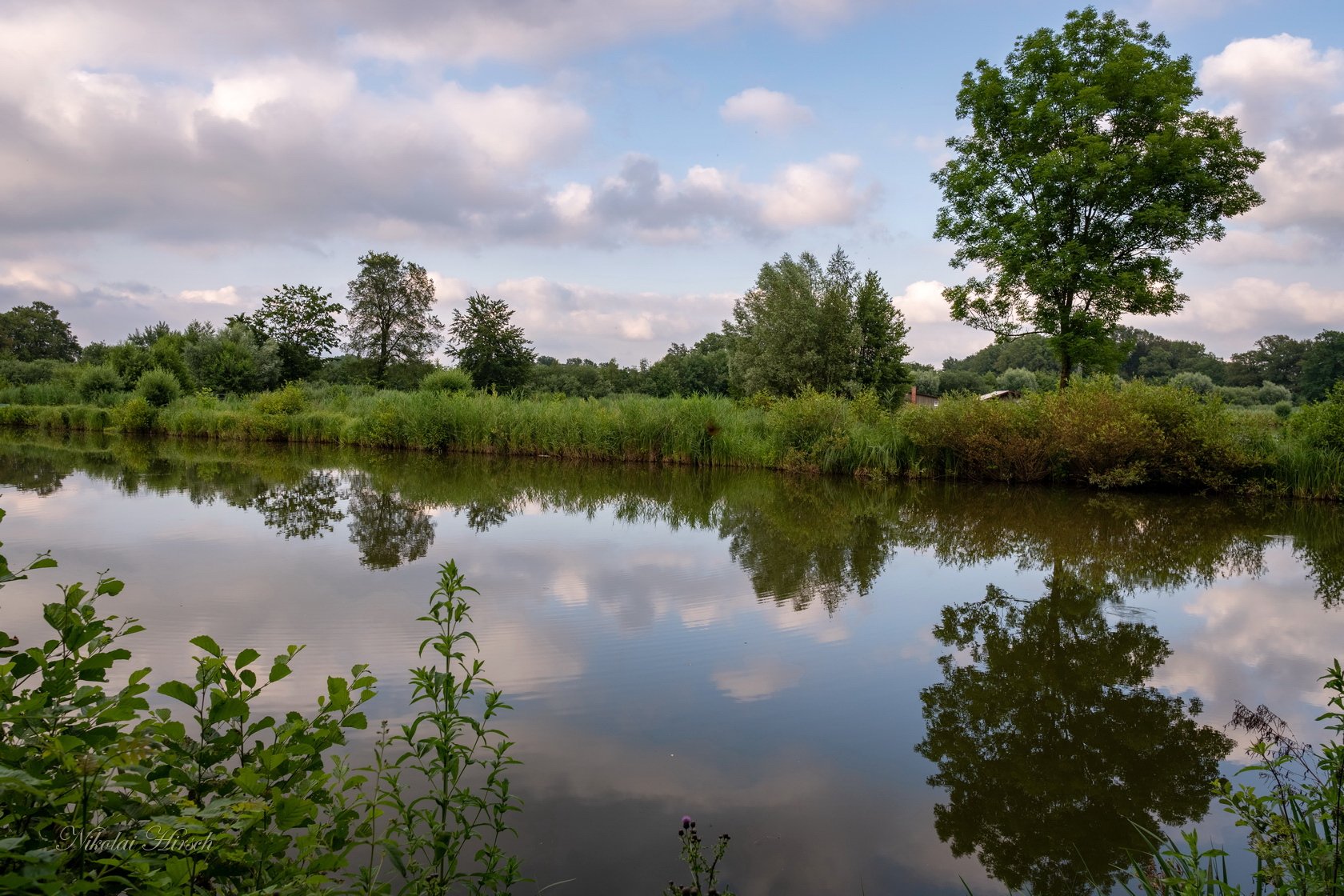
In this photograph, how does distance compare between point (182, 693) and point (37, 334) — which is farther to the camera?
point (37, 334)

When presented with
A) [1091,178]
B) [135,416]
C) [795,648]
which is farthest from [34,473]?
[1091,178]

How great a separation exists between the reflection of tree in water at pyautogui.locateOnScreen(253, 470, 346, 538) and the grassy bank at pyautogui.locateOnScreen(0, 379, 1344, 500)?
7.59m

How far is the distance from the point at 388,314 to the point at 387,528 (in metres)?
39.2

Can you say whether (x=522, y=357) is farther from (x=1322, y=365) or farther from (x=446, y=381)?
(x=1322, y=365)

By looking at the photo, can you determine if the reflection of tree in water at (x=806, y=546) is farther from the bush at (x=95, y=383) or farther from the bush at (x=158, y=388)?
the bush at (x=95, y=383)

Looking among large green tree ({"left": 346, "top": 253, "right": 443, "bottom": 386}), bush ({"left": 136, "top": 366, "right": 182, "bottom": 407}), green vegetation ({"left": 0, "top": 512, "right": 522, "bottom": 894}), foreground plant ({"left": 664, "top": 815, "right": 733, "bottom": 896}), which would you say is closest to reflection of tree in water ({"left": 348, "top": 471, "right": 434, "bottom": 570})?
foreground plant ({"left": 664, "top": 815, "right": 733, "bottom": 896})

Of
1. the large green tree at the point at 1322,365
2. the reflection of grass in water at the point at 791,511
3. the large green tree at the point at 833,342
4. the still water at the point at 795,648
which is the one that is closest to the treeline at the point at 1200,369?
the large green tree at the point at 1322,365

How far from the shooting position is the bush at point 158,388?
1021 inches

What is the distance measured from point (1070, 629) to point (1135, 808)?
2.67 m

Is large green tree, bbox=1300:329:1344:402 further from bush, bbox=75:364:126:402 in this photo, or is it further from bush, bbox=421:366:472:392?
bush, bbox=75:364:126:402

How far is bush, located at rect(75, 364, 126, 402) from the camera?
91.9 feet

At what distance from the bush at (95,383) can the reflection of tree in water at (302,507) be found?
20.6 m

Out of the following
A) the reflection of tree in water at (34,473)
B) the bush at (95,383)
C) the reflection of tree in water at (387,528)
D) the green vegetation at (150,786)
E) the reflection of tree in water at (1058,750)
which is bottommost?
the reflection of tree in water at (1058,750)

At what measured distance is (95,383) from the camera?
28.2 m
